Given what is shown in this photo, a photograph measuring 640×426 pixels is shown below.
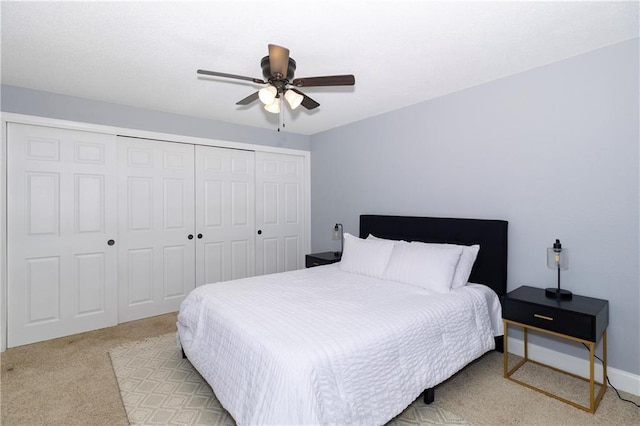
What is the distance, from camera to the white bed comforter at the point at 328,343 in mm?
1513

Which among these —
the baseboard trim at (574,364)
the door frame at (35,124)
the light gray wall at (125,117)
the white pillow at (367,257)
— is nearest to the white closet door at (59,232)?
the door frame at (35,124)

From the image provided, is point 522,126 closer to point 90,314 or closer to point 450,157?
point 450,157

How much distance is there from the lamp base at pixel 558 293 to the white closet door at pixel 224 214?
11.3 ft

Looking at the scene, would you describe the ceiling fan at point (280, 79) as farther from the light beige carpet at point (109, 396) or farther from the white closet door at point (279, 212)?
the white closet door at point (279, 212)

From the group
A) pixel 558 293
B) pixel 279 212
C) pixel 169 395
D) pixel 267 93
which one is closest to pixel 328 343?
pixel 169 395

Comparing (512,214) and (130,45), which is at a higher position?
(130,45)

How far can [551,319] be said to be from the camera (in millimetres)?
2176

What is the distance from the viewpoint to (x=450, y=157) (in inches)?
128

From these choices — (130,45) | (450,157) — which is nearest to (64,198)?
(130,45)

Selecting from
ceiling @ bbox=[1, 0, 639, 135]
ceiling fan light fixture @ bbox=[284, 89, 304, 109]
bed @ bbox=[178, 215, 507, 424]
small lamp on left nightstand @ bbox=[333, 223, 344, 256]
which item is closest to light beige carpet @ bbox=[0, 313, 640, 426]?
bed @ bbox=[178, 215, 507, 424]

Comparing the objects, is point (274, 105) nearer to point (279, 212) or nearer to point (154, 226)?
point (154, 226)

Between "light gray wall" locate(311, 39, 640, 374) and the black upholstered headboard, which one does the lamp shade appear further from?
the black upholstered headboard

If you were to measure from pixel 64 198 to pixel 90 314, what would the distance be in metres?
1.24

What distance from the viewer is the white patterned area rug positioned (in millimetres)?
1956
